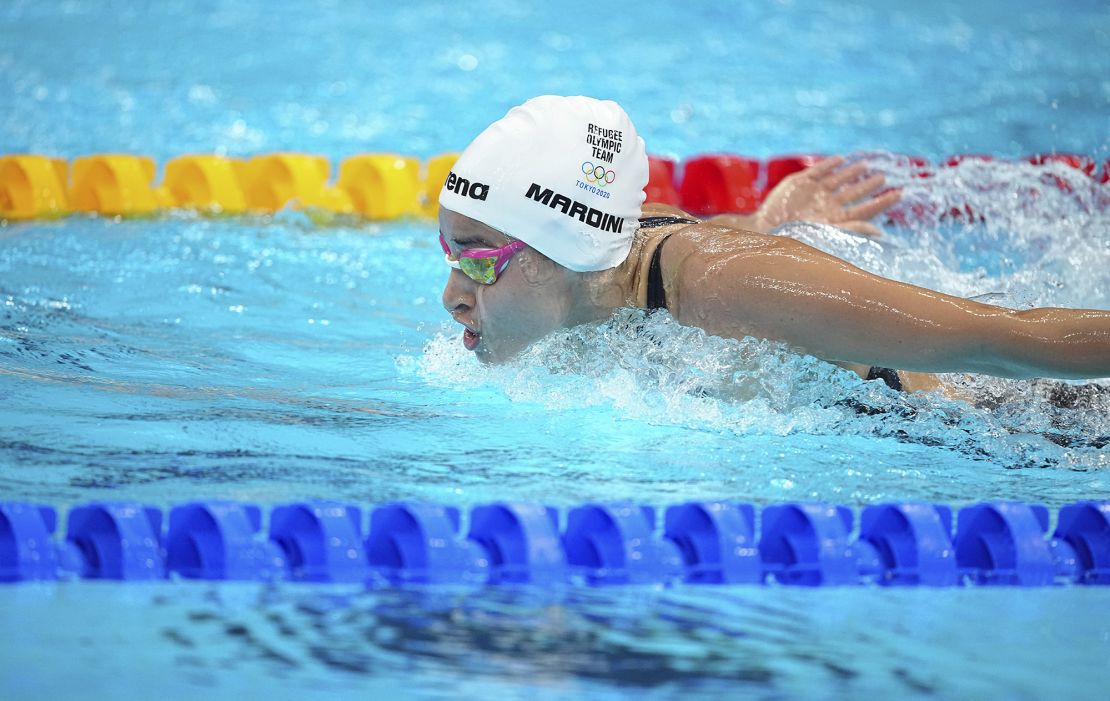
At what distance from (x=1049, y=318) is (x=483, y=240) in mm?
1213

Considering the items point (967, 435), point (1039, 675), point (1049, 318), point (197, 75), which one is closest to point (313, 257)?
point (967, 435)

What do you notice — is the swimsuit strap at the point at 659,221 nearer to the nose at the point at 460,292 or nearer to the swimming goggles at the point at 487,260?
the swimming goggles at the point at 487,260

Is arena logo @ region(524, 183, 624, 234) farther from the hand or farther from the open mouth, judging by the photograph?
the hand

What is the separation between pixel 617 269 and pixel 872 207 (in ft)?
5.04

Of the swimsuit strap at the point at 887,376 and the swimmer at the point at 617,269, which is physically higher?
the swimmer at the point at 617,269

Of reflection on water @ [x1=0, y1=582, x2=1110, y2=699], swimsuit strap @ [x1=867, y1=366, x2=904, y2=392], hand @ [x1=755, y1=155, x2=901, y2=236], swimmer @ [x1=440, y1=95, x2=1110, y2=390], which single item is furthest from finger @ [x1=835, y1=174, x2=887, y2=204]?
reflection on water @ [x1=0, y1=582, x2=1110, y2=699]

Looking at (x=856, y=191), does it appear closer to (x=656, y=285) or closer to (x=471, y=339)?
(x=656, y=285)

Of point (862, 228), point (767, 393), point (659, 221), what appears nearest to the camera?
point (767, 393)

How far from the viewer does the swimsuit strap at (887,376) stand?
305 cm

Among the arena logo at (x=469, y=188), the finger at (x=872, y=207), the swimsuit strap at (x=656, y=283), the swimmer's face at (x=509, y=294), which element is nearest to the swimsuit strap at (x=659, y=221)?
the swimsuit strap at (x=656, y=283)

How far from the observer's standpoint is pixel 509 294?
2.96 m

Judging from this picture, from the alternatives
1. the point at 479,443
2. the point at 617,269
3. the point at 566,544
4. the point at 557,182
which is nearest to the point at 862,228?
the point at 617,269

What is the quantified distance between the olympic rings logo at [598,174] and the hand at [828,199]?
1.15m

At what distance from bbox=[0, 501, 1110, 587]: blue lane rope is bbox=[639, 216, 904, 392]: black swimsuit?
0.58 meters
